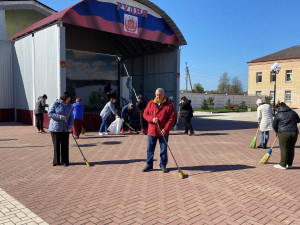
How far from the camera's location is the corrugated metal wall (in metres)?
11.8

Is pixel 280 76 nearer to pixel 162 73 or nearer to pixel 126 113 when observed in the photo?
pixel 162 73

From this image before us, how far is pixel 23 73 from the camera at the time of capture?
1532 centimetres

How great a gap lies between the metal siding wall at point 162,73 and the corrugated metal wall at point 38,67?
7173 millimetres

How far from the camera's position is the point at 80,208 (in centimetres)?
390

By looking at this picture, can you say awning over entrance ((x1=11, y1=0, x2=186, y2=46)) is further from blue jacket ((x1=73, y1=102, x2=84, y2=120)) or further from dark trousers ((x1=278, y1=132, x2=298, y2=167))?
dark trousers ((x1=278, y1=132, x2=298, y2=167))

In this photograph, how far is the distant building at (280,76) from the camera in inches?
1601

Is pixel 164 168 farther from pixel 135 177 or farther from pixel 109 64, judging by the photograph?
pixel 109 64

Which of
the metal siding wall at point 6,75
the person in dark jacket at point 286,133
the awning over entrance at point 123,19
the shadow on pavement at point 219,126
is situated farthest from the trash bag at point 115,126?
the metal siding wall at point 6,75

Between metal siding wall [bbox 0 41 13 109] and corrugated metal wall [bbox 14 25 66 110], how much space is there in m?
0.60

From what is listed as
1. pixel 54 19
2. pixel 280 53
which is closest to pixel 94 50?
pixel 54 19

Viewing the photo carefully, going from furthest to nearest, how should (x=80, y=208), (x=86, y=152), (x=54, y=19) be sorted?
(x=54, y=19)
(x=86, y=152)
(x=80, y=208)

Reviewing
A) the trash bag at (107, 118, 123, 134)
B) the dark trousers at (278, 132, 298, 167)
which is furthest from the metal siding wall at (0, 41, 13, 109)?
the dark trousers at (278, 132, 298, 167)

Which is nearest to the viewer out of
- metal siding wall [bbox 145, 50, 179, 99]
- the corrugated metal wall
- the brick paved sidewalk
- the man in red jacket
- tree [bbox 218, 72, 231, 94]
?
the brick paved sidewalk

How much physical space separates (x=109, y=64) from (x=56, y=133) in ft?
50.0
